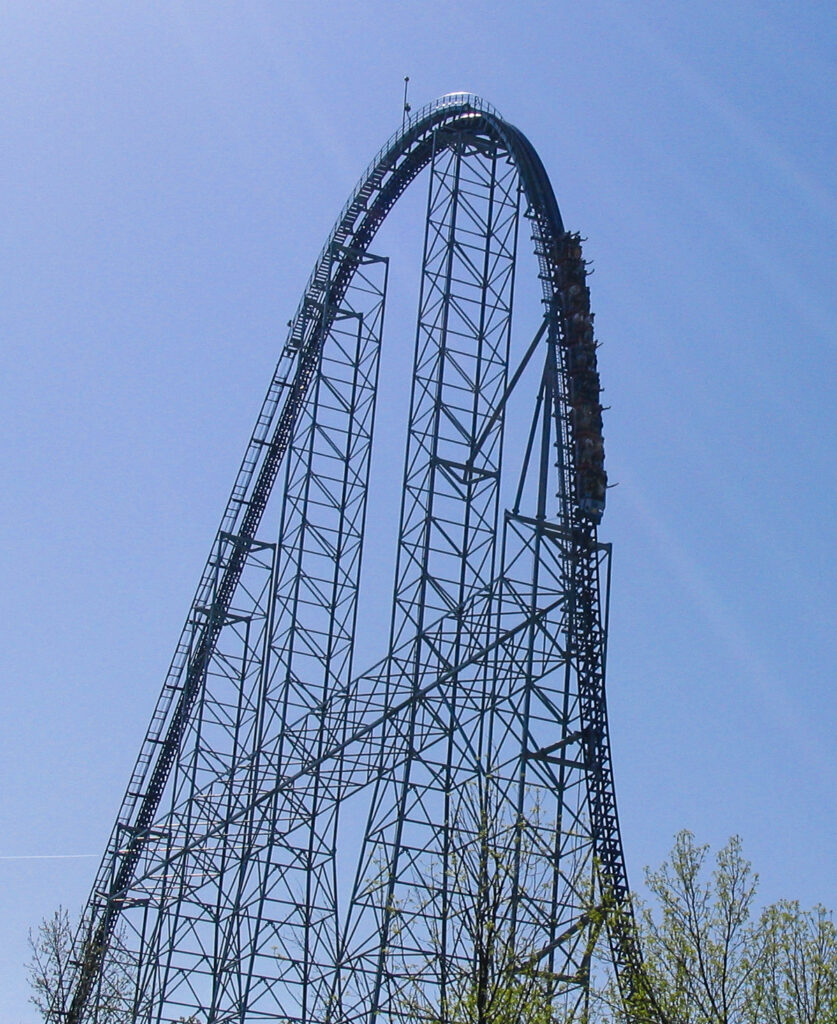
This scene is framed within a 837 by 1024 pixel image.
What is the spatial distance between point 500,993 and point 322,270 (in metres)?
17.3

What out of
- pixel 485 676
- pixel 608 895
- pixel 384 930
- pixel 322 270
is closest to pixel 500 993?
pixel 608 895

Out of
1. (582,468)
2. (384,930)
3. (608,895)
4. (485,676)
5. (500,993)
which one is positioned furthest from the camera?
(582,468)

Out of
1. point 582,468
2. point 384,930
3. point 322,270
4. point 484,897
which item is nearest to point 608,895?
point 484,897

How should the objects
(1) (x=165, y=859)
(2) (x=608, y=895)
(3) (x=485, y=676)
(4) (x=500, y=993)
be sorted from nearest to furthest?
1. (4) (x=500, y=993)
2. (2) (x=608, y=895)
3. (3) (x=485, y=676)
4. (1) (x=165, y=859)

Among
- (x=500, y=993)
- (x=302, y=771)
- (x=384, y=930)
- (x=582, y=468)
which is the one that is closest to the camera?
(x=500, y=993)

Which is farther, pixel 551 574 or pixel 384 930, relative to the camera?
pixel 551 574

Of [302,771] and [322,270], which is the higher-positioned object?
[322,270]

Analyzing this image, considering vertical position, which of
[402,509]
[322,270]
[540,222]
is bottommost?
[402,509]

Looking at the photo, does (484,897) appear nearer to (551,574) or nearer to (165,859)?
(551,574)

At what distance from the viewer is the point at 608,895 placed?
1503 cm

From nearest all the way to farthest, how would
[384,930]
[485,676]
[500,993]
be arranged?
[500,993]
[384,930]
[485,676]

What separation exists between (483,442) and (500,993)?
10882 mm

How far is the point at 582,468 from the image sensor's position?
21.1m

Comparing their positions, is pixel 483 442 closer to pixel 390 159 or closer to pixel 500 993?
pixel 390 159
